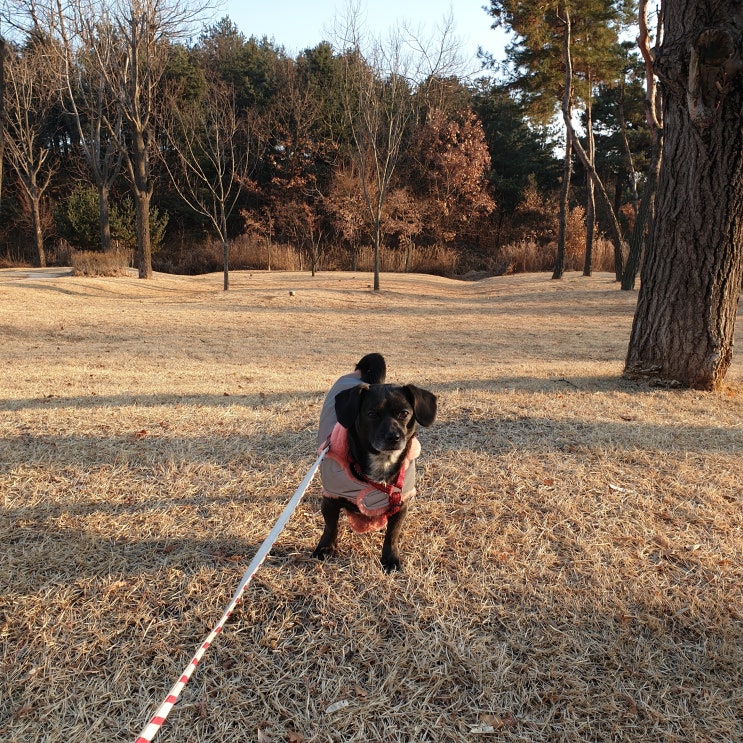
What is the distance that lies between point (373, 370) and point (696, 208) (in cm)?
360

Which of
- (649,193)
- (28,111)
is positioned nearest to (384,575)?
(649,193)

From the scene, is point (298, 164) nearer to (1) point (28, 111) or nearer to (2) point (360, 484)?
(1) point (28, 111)

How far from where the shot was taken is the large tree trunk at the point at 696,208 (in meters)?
4.23

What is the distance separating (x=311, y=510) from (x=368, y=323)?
9500 millimetres

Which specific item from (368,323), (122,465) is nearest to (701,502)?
(122,465)

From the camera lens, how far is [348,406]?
2158 millimetres

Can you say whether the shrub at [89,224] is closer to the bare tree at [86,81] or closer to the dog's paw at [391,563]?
the bare tree at [86,81]

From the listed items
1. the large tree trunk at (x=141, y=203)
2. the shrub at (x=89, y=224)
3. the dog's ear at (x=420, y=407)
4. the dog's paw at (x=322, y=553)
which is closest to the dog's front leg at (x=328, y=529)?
the dog's paw at (x=322, y=553)

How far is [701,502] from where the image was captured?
296cm

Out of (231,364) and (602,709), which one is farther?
(231,364)

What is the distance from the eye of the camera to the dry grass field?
171cm

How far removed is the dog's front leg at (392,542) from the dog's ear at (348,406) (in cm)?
50

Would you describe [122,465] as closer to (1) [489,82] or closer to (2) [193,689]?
(2) [193,689]

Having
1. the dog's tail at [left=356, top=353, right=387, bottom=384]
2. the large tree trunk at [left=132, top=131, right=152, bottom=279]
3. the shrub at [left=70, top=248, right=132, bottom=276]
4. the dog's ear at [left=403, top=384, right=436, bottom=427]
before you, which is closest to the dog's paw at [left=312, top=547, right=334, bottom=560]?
the dog's ear at [left=403, top=384, right=436, bottom=427]
